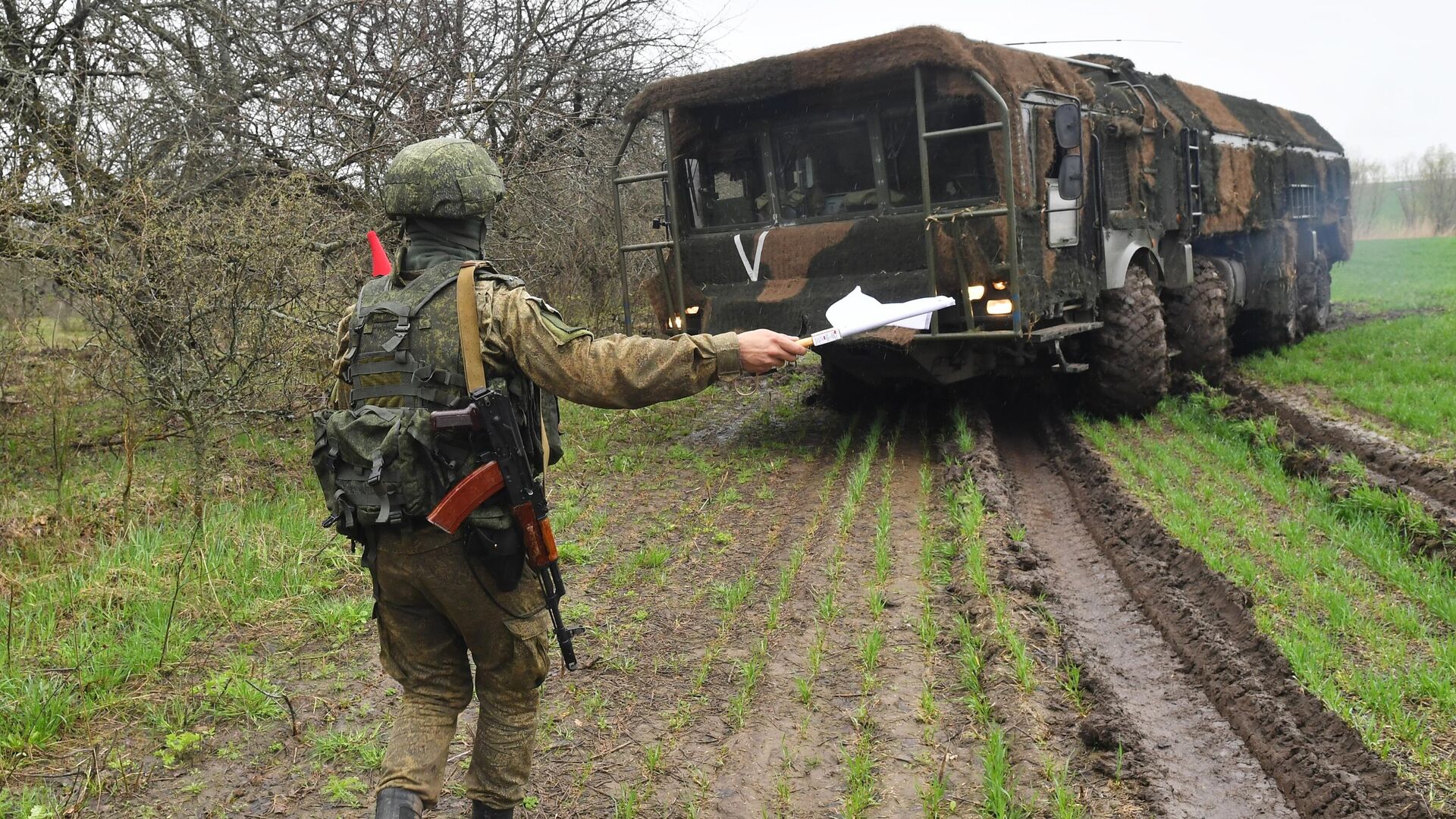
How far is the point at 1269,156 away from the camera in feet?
45.7

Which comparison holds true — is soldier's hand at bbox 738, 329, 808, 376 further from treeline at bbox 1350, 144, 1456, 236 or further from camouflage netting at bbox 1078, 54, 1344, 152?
treeline at bbox 1350, 144, 1456, 236

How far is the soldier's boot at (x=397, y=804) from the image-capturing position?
2939 mm

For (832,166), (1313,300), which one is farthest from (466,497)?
(1313,300)

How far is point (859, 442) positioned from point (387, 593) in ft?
21.2

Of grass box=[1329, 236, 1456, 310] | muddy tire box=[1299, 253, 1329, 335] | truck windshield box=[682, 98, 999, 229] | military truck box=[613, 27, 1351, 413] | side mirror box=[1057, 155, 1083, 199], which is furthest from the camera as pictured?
grass box=[1329, 236, 1456, 310]

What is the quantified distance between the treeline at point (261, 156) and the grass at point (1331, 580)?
18.6ft

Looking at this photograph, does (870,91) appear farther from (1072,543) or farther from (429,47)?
(429,47)

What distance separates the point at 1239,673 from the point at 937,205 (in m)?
4.64

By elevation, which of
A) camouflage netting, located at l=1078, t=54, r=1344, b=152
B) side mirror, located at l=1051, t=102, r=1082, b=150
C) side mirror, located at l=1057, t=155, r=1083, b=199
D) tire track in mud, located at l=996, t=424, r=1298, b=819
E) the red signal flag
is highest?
camouflage netting, located at l=1078, t=54, r=1344, b=152

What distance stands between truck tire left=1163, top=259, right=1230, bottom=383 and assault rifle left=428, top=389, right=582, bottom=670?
9208 mm

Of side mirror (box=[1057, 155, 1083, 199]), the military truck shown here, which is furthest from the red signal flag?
side mirror (box=[1057, 155, 1083, 199])

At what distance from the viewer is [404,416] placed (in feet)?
9.68

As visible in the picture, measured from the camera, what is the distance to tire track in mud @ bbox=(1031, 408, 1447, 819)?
11.2 feet

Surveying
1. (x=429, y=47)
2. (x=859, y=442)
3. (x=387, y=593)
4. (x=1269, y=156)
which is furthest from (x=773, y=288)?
(x=1269, y=156)
